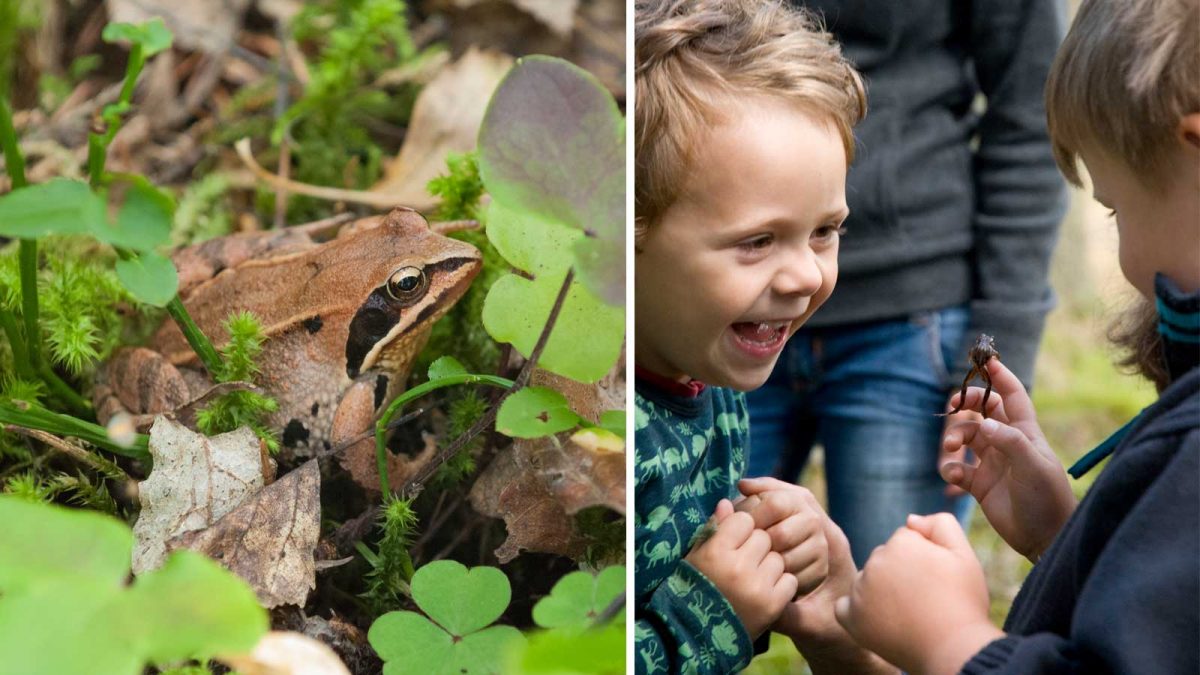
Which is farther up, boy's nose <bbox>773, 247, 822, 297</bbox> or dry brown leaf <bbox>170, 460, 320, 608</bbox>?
boy's nose <bbox>773, 247, 822, 297</bbox>

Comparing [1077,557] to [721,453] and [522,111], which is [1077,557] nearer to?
[721,453]

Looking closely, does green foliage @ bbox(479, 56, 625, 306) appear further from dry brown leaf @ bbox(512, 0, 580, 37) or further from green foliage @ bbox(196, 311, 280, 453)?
dry brown leaf @ bbox(512, 0, 580, 37)

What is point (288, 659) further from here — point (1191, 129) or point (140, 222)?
point (1191, 129)

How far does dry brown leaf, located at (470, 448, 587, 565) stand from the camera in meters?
0.77

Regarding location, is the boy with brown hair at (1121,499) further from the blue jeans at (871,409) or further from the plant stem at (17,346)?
the plant stem at (17,346)

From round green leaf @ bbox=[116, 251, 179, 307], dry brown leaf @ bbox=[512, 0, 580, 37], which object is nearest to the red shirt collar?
round green leaf @ bbox=[116, 251, 179, 307]

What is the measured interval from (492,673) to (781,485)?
9.6 inches

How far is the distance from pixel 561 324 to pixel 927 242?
45 cm

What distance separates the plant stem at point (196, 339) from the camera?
2.53 feet

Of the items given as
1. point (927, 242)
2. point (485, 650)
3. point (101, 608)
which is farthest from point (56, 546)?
point (927, 242)

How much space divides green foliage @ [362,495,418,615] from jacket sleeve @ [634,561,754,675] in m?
0.19

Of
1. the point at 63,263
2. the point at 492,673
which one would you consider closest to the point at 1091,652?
the point at 492,673

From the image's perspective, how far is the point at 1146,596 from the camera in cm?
55

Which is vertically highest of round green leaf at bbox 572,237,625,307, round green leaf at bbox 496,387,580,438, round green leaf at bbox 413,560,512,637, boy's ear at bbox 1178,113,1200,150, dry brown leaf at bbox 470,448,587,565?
boy's ear at bbox 1178,113,1200,150
